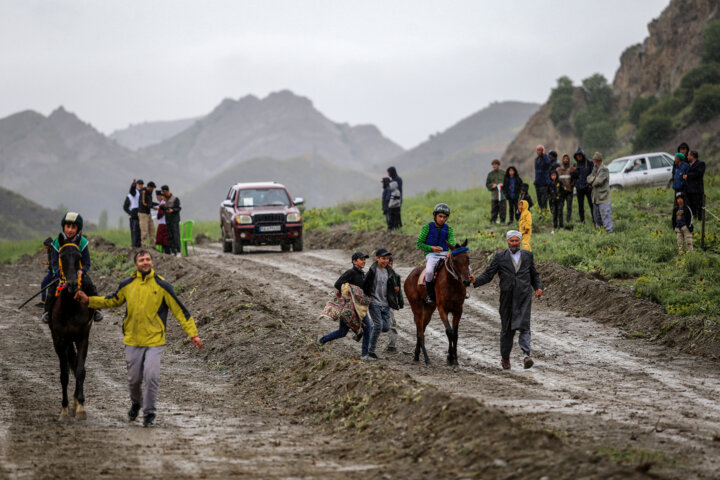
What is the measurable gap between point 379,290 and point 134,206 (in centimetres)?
1516

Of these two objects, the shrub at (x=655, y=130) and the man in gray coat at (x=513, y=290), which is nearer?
the man in gray coat at (x=513, y=290)

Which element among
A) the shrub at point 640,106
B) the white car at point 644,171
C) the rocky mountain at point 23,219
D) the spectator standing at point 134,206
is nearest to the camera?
the spectator standing at point 134,206

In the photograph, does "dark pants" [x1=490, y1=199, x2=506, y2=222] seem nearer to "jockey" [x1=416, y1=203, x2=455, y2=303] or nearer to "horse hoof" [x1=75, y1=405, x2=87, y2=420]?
"jockey" [x1=416, y1=203, x2=455, y2=303]

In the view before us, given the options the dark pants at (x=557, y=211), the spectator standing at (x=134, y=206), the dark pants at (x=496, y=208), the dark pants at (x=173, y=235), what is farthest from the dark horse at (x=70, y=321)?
the dark pants at (x=496, y=208)

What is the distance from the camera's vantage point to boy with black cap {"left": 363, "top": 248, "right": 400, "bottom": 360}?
12.1 meters

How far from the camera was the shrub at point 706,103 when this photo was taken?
52.0 m

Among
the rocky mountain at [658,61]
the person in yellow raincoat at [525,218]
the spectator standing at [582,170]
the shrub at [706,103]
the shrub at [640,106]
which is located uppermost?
the rocky mountain at [658,61]

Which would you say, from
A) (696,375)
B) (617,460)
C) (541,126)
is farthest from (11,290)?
(541,126)

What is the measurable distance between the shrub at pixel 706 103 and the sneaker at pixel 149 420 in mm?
50646

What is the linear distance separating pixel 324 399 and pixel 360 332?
7.53ft

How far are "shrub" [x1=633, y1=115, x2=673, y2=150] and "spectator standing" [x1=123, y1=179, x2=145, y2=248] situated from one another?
39.4 meters

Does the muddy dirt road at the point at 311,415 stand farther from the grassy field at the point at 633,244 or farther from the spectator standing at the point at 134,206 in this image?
the spectator standing at the point at 134,206

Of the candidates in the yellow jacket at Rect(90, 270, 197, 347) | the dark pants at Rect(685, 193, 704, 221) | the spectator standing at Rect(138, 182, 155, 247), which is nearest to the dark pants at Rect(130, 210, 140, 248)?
the spectator standing at Rect(138, 182, 155, 247)

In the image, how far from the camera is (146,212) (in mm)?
25172
